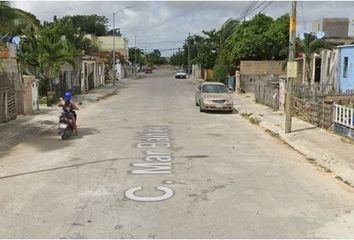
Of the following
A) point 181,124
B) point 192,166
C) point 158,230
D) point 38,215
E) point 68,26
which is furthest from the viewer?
point 68,26

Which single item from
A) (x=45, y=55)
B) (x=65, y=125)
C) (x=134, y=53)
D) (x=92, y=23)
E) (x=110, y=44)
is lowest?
(x=65, y=125)

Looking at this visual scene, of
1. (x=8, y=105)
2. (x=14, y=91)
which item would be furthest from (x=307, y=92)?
(x=8, y=105)

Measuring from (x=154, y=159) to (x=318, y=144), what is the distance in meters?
4.87

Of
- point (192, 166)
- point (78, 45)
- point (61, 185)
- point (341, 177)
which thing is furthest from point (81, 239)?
point (78, 45)

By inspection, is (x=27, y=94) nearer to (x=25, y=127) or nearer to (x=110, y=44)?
(x=25, y=127)

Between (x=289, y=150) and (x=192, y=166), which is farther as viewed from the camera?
(x=289, y=150)

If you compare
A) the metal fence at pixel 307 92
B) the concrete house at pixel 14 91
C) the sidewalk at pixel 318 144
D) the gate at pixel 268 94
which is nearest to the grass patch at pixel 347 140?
the sidewalk at pixel 318 144

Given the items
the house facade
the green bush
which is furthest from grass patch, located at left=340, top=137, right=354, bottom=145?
the house facade

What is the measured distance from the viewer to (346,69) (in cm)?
2755

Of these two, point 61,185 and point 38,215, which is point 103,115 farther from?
point 38,215

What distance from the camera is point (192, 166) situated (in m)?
10.9

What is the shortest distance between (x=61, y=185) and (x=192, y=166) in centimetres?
301

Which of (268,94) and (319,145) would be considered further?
(268,94)

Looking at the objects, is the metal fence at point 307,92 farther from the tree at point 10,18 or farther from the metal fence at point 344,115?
the tree at point 10,18
